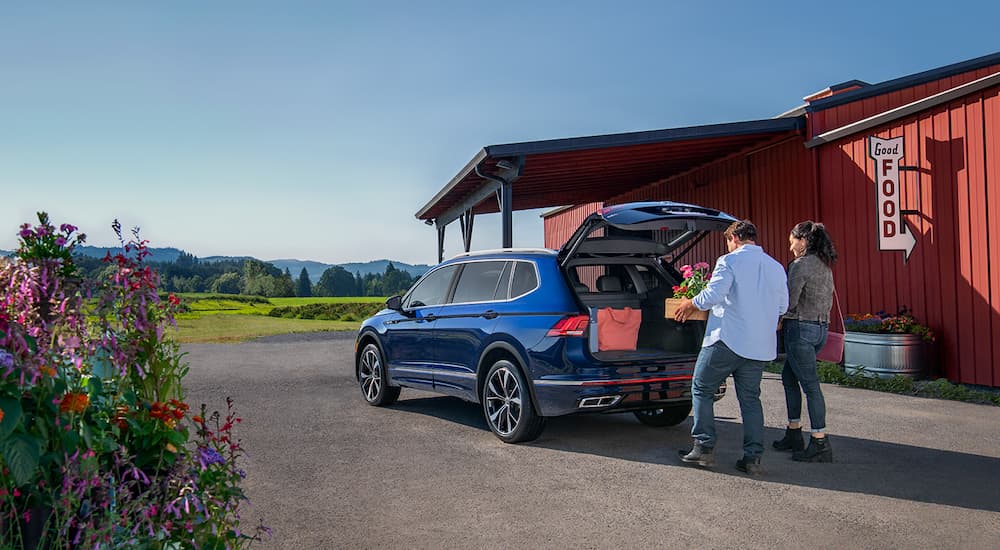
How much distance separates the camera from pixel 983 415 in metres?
8.20

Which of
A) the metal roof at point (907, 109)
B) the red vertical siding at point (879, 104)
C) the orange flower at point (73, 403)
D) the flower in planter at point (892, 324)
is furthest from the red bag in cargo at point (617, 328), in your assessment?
the red vertical siding at point (879, 104)

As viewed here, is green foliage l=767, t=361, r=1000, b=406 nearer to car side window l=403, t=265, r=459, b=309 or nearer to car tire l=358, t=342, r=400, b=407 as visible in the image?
car side window l=403, t=265, r=459, b=309

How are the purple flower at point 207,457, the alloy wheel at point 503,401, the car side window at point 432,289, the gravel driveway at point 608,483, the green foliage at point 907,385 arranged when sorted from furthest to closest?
the green foliage at point 907,385, the car side window at point 432,289, the alloy wheel at point 503,401, the gravel driveway at point 608,483, the purple flower at point 207,457

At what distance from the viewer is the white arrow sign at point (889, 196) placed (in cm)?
1084

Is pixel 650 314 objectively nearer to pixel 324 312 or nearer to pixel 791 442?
pixel 791 442

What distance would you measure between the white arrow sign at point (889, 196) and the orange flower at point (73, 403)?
1095 centimetres

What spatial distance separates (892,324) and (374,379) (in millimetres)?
7146

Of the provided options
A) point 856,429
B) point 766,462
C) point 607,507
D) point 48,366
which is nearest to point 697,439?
point 766,462

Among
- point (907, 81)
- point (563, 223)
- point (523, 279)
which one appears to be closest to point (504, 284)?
point (523, 279)

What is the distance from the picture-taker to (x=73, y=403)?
2.41 m

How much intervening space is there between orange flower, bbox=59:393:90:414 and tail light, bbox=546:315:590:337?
13.8ft

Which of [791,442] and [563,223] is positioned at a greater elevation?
[563,223]

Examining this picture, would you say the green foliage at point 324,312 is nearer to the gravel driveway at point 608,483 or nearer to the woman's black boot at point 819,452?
the gravel driveway at point 608,483

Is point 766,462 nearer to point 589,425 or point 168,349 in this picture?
point 589,425
